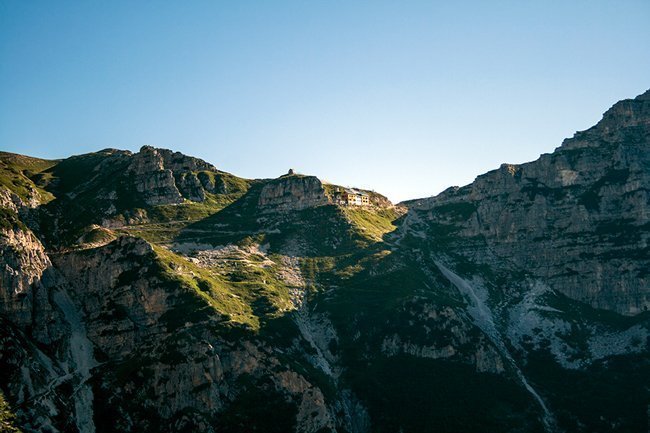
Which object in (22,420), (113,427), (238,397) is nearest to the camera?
(22,420)

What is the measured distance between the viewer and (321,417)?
640 ft

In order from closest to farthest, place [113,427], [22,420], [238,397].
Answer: [22,420]
[113,427]
[238,397]

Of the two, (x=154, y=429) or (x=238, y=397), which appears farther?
(x=238, y=397)

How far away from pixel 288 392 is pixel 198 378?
86.9 feet

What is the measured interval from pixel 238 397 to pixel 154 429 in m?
25.0

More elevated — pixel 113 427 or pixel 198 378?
pixel 198 378

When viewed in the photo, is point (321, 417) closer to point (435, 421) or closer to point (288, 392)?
point (288, 392)

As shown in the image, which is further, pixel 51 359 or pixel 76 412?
pixel 51 359

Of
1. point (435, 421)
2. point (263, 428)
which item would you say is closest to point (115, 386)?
point (263, 428)

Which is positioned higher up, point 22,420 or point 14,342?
point 14,342

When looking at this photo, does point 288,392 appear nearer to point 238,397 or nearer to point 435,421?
point 238,397

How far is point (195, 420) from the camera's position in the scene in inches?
7249

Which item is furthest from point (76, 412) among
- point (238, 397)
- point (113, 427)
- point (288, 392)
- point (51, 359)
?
point (288, 392)

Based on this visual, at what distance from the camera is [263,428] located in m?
186
